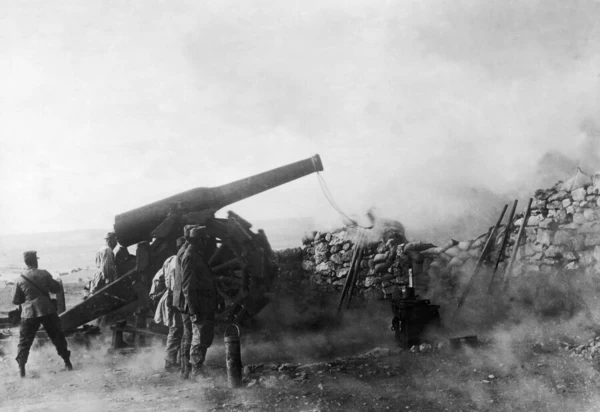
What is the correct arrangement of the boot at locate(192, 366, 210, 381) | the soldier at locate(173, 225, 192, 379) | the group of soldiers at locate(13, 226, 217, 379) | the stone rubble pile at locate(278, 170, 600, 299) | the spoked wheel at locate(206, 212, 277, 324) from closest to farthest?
the boot at locate(192, 366, 210, 381)
the group of soldiers at locate(13, 226, 217, 379)
the soldier at locate(173, 225, 192, 379)
the stone rubble pile at locate(278, 170, 600, 299)
the spoked wheel at locate(206, 212, 277, 324)

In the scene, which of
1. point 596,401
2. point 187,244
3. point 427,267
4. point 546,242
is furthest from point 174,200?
point 596,401

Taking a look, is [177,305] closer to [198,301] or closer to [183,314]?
[183,314]

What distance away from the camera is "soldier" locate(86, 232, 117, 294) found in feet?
33.0

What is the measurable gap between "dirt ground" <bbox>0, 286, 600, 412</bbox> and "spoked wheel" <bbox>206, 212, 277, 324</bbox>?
676 millimetres

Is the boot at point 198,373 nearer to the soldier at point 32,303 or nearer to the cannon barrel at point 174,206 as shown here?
the soldier at point 32,303

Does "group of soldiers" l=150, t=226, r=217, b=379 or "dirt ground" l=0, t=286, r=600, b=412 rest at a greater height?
"group of soldiers" l=150, t=226, r=217, b=379

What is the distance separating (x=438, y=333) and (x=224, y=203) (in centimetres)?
415

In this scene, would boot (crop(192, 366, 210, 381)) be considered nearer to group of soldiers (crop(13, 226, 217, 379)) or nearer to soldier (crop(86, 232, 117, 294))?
group of soldiers (crop(13, 226, 217, 379))

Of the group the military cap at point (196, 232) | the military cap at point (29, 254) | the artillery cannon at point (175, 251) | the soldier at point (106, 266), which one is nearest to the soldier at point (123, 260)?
the soldier at point (106, 266)

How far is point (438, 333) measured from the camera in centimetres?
744

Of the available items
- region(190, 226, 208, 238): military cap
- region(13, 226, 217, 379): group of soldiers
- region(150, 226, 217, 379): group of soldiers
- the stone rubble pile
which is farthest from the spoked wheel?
the stone rubble pile

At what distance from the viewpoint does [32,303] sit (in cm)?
699

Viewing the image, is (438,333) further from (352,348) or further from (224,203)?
(224,203)

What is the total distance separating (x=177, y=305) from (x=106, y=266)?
4.32 meters
